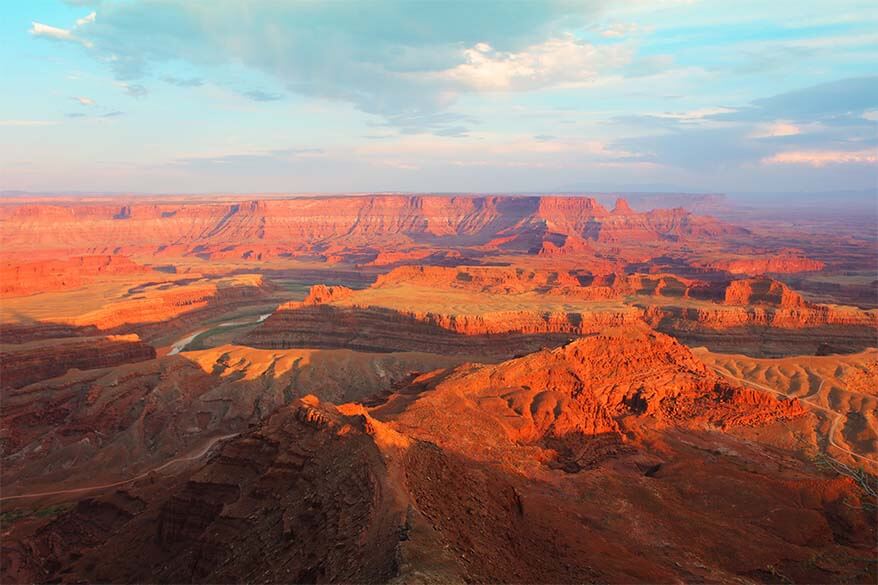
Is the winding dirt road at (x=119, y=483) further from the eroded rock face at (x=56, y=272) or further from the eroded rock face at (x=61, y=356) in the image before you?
the eroded rock face at (x=56, y=272)

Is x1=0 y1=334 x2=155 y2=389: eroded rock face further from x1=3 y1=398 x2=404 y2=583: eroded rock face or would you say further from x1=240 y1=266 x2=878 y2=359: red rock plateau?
x1=3 y1=398 x2=404 y2=583: eroded rock face

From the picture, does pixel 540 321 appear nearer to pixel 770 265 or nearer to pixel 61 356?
pixel 61 356

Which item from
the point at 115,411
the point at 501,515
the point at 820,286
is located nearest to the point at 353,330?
the point at 115,411

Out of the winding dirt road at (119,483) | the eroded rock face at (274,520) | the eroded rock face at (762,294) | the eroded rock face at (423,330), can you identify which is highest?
the eroded rock face at (274,520)

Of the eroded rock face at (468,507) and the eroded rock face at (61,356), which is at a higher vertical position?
the eroded rock face at (468,507)

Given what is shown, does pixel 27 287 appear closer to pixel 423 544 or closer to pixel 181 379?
pixel 181 379

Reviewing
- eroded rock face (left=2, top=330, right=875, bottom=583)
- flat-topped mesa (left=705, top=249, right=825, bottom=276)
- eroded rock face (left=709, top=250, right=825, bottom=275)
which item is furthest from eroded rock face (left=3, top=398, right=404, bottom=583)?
eroded rock face (left=709, top=250, right=825, bottom=275)

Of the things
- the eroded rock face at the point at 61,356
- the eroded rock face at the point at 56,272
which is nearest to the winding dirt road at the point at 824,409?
the eroded rock face at the point at 61,356

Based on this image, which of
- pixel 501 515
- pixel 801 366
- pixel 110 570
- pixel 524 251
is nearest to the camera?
pixel 501 515

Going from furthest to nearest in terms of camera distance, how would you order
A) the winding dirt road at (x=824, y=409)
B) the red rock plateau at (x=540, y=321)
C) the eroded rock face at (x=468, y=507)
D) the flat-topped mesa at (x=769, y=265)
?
1. the flat-topped mesa at (x=769, y=265)
2. the red rock plateau at (x=540, y=321)
3. the winding dirt road at (x=824, y=409)
4. the eroded rock face at (x=468, y=507)
